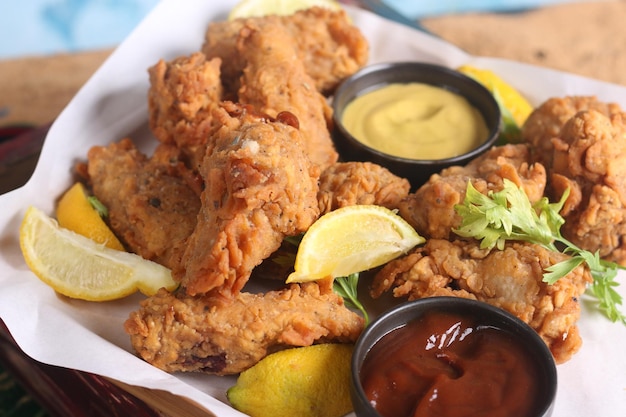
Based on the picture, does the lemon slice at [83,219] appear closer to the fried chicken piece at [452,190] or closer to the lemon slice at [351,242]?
the lemon slice at [351,242]

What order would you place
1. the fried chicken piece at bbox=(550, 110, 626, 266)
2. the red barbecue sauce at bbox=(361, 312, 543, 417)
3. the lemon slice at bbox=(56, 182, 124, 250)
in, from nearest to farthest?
the red barbecue sauce at bbox=(361, 312, 543, 417) < the fried chicken piece at bbox=(550, 110, 626, 266) < the lemon slice at bbox=(56, 182, 124, 250)

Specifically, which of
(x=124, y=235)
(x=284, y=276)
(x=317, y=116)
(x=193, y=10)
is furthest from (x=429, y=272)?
(x=193, y=10)

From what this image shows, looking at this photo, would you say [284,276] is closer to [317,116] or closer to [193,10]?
[317,116]

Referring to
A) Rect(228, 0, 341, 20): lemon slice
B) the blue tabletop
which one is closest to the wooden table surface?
the blue tabletop

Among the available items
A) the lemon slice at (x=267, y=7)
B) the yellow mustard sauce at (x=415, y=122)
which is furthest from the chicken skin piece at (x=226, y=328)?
the lemon slice at (x=267, y=7)

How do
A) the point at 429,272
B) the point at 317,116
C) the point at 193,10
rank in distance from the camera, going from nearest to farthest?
1. the point at 429,272
2. the point at 317,116
3. the point at 193,10

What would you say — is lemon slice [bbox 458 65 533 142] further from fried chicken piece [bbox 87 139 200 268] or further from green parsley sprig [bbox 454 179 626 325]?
fried chicken piece [bbox 87 139 200 268]
